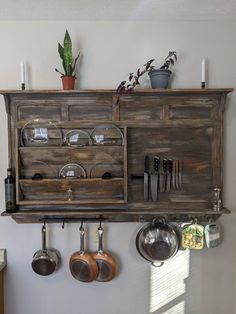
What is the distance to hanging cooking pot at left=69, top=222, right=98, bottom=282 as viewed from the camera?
177 cm

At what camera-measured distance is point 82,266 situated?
178 centimetres

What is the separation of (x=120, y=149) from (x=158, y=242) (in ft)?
2.03

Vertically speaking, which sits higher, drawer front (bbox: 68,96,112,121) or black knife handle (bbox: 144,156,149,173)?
drawer front (bbox: 68,96,112,121)

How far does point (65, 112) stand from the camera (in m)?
1.76

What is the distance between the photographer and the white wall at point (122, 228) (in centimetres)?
182

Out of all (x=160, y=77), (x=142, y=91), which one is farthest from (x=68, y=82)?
(x=160, y=77)

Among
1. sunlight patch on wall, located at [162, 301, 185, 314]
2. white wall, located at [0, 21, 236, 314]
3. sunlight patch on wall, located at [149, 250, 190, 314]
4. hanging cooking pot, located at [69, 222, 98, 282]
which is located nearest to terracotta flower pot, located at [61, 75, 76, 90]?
white wall, located at [0, 21, 236, 314]

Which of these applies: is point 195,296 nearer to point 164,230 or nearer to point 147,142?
point 164,230

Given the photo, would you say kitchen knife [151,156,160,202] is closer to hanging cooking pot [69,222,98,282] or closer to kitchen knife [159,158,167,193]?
kitchen knife [159,158,167,193]

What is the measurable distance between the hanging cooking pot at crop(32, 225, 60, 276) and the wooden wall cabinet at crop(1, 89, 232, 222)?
8.2 inches

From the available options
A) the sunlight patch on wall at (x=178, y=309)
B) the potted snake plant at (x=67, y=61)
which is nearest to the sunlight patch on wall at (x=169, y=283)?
the sunlight patch on wall at (x=178, y=309)

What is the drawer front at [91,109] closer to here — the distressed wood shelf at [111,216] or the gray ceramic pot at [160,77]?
the gray ceramic pot at [160,77]

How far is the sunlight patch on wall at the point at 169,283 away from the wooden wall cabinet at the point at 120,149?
1.19 feet

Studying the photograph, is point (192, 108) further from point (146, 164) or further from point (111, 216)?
point (111, 216)
